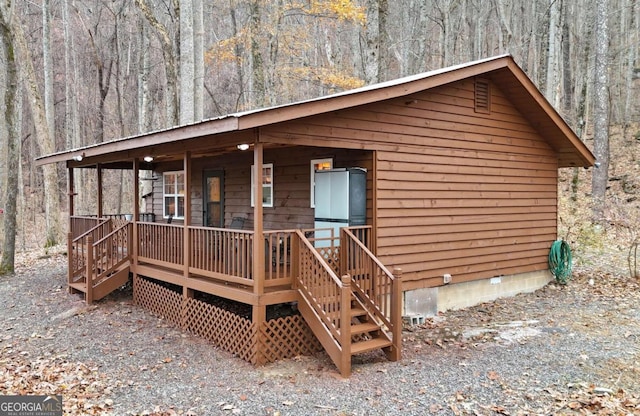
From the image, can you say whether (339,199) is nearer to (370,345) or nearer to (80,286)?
(370,345)

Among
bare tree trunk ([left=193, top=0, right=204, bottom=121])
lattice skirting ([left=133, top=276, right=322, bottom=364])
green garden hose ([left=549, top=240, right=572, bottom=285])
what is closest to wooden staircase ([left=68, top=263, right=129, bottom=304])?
lattice skirting ([left=133, top=276, right=322, bottom=364])

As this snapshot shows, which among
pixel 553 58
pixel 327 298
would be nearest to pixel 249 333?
pixel 327 298

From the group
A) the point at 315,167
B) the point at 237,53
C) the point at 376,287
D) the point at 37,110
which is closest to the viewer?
the point at 376,287

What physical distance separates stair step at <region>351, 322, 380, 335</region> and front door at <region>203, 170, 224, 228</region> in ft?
19.5

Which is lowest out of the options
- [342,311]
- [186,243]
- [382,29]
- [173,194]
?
[342,311]

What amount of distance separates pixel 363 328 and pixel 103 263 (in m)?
6.40

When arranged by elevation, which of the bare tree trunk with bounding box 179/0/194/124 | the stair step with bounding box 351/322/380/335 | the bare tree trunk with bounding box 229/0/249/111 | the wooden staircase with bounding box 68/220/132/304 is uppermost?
the bare tree trunk with bounding box 229/0/249/111

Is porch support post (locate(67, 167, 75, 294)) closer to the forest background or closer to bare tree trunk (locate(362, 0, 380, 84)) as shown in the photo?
the forest background

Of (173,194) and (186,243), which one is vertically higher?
(173,194)

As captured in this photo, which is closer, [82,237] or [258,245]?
[258,245]

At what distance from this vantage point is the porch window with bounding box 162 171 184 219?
12.9 m

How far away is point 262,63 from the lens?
16359mm

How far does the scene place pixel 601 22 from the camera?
16.1 m

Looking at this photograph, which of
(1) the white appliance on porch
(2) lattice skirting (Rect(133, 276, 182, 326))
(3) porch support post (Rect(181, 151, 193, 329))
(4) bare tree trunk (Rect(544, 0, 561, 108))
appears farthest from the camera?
(4) bare tree trunk (Rect(544, 0, 561, 108))
